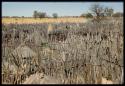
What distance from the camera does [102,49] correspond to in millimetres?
5715

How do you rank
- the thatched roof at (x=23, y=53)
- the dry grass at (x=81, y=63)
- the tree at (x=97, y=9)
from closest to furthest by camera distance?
the dry grass at (x=81, y=63)
the thatched roof at (x=23, y=53)
the tree at (x=97, y=9)

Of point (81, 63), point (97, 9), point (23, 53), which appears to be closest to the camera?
point (81, 63)

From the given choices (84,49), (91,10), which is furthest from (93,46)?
(91,10)

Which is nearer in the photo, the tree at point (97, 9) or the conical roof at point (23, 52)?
the conical roof at point (23, 52)

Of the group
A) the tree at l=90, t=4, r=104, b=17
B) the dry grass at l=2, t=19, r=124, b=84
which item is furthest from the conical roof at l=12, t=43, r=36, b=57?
the tree at l=90, t=4, r=104, b=17

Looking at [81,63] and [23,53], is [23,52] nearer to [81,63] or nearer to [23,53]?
[23,53]

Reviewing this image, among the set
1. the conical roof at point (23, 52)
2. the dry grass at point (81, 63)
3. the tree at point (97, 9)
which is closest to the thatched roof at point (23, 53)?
the conical roof at point (23, 52)

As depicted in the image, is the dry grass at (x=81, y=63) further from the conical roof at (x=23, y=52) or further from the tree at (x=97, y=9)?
the tree at (x=97, y=9)

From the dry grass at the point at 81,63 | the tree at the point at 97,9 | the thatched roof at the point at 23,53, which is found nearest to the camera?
the dry grass at the point at 81,63

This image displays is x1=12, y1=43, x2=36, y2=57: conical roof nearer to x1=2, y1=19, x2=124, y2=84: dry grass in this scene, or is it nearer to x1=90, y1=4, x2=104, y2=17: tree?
x1=2, y1=19, x2=124, y2=84: dry grass

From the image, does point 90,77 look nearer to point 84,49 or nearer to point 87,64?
point 87,64

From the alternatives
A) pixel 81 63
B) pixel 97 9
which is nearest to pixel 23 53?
pixel 81 63

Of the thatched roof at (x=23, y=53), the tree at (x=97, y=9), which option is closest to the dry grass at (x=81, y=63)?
the thatched roof at (x=23, y=53)

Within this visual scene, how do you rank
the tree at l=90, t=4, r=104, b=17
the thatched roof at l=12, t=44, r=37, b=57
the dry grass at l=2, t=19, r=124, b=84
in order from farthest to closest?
the tree at l=90, t=4, r=104, b=17 < the thatched roof at l=12, t=44, r=37, b=57 < the dry grass at l=2, t=19, r=124, b=84
